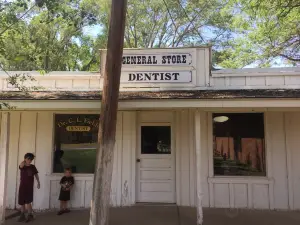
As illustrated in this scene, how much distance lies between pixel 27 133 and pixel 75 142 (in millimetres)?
1265

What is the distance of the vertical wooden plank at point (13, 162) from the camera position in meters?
7.89

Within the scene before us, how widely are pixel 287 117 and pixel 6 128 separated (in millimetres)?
6739

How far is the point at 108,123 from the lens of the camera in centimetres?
522

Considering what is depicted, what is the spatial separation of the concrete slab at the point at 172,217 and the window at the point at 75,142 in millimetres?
1207

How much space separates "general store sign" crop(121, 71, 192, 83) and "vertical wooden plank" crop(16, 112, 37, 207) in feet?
8.56

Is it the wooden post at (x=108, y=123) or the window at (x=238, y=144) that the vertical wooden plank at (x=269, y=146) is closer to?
the window at (x=238, y=144)

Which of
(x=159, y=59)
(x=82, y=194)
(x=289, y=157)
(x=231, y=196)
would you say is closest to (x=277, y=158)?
(x=289, y=157)

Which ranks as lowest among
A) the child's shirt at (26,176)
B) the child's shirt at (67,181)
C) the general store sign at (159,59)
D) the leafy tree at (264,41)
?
the child's shirt at (67,181)

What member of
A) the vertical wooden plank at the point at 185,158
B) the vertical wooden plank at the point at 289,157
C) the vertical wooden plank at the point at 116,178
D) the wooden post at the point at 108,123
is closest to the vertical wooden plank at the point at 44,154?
Answer: the vertical wooden plank at the point at 116,178

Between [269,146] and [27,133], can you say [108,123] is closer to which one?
[27,133]

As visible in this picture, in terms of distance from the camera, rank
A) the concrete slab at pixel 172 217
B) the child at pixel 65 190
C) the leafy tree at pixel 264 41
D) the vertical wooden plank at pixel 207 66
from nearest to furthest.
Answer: the concrete slab at pixel 172 217
the child at pixel 65 190
the vertical wooden plank at pixel 207 66
the leafy tree at pixel 264 41

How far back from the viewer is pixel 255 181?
7.66 metres

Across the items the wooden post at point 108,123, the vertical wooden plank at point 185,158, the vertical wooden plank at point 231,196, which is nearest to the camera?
the wooden post at point 108,123

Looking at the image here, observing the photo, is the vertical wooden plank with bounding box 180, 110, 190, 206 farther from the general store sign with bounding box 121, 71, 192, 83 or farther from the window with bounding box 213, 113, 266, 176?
the general store sign with bounding box 121, 71, 192, 83
